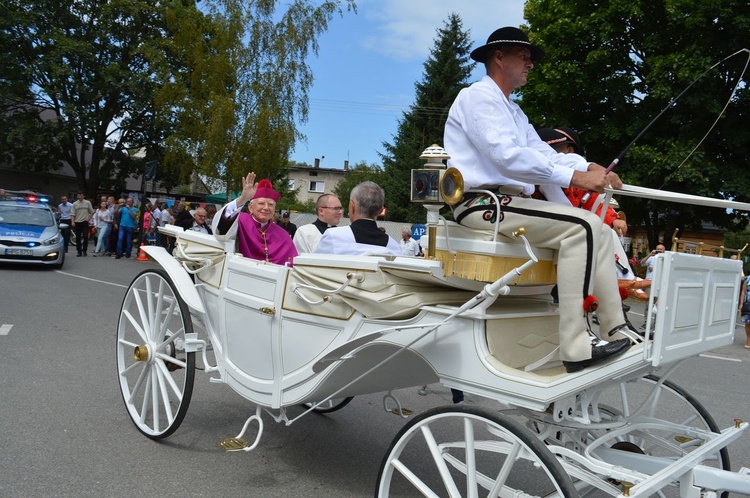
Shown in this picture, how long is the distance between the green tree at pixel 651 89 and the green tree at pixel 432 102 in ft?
49.5

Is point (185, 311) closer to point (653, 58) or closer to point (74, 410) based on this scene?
point (74, 410)

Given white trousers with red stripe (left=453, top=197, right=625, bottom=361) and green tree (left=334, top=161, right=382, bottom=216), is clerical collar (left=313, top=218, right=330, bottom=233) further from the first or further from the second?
green tree (left=334, top=161, right=382, bottom=216)

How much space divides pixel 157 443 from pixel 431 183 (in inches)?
106

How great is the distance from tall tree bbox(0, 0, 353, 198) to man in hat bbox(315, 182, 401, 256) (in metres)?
15.1

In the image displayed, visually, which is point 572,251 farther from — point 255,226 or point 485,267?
point 255,226

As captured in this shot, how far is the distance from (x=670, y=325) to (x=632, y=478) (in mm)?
571

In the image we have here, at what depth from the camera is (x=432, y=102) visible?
37844 millimetres

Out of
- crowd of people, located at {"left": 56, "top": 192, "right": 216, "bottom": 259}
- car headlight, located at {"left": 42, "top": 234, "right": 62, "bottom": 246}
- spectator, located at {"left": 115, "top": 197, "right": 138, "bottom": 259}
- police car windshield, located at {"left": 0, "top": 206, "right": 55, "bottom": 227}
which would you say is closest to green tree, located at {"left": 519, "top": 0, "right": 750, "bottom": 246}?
crowd of people, located at {"left": 56, "top": 192, "right": 216, "bottom": 259}

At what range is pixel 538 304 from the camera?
329 centimetres

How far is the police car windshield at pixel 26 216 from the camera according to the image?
1476cm

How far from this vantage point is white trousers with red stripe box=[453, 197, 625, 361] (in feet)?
8.62

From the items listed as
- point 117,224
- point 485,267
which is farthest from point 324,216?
point 117,224

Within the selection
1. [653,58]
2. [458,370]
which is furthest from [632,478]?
[653,58]

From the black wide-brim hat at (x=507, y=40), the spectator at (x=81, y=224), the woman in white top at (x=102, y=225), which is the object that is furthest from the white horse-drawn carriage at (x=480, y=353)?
the woman in white top at (x=102, y=225)
